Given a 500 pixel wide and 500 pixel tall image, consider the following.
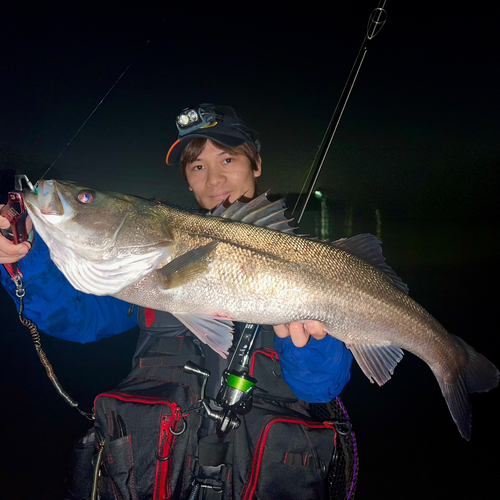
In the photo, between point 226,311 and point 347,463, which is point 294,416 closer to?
point 347,463

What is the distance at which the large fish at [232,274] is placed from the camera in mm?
1700

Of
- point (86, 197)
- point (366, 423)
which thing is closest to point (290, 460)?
point (86, 197)

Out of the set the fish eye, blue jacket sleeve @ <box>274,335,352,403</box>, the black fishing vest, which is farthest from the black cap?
the black fishing vest

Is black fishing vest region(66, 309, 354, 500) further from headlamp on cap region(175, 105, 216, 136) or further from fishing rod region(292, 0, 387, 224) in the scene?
headlamp on cap region(175, 105, 216, 136)

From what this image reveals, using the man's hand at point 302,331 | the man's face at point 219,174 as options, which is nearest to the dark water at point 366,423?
the man's hand at point 302,331

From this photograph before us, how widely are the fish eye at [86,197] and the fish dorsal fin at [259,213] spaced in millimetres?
733

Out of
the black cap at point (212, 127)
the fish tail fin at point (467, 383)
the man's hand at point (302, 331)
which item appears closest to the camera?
the man's hand at point (302, 331)

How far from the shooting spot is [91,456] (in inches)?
76.0

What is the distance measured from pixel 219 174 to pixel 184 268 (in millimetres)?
1431

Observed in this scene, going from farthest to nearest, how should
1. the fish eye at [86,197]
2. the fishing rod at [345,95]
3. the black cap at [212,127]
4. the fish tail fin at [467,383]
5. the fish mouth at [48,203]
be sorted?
1. the fishing rod at [345,95]
2. the black cap at [212,127]
3. the fish tail fin at [467,383]
4. the fish eye at [86,197]
5. the fish mouth at [48,203]

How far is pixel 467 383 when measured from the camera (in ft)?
6.63

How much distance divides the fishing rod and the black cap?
801 mm

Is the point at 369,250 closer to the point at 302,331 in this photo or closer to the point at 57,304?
the point at 302,331

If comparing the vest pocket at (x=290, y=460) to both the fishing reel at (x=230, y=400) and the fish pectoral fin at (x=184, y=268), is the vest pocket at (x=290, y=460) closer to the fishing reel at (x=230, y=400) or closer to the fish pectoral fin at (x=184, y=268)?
the fishing reel at (x=230, y=400)
